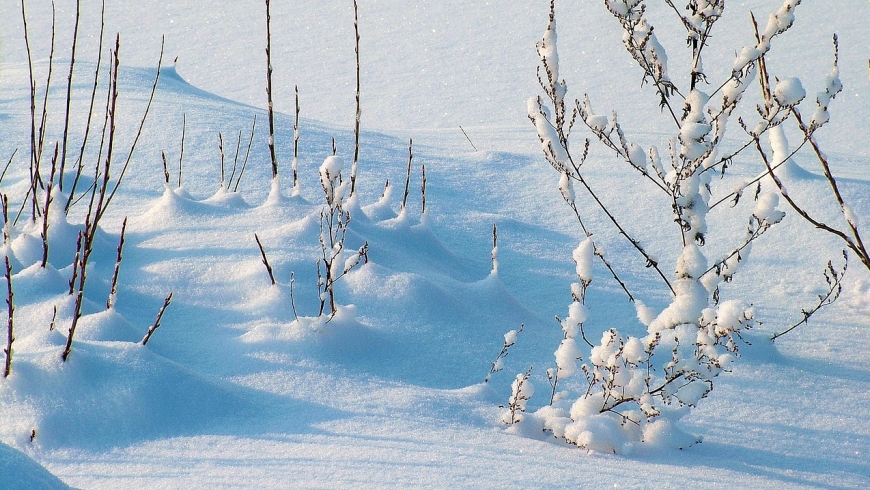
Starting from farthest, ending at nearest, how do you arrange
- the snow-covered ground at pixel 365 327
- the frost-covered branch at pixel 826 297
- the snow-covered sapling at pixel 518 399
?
the frost-covered branch at pixel 826 297
the snow-covered sapling at pixel 518 399
the snow-covered ground at pixel 365 327

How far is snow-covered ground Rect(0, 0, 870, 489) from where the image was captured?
1778 millimetres

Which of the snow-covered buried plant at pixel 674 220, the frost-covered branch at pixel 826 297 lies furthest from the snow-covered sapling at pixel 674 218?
the frost-covered branch at pixel 826 297

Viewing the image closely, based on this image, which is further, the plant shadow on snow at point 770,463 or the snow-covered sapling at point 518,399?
the snow-covered sapling at point 518,399

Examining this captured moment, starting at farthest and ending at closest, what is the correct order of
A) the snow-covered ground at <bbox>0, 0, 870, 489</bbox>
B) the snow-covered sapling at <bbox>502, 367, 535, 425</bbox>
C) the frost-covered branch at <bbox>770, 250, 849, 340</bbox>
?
the frost-covered branch at <bbox>770, 250, 849, 340</bbox>, the snow-covered sapling at <bbox>502, 367, 535, 425</bbox>, the snow-covered ground at <bbox>0, 0, 870, 489</bbox>

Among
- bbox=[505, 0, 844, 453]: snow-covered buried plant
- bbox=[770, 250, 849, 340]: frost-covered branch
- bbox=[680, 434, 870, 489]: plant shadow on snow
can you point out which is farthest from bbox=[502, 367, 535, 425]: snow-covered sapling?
bbox=[770, 250, 849, 340]: frost-covered branch

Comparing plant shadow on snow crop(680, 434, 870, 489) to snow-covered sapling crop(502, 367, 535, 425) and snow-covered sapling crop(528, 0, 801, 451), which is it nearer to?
snow-covered sapling crop(528, 0, 801, 451)

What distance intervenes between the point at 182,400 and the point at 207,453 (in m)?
0.26

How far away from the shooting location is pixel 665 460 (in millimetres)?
1924

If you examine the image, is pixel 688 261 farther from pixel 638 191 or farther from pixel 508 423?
pixel 638 191

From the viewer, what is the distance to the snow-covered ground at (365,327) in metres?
1.78

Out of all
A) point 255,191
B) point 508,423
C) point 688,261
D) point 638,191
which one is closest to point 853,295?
point 638,191

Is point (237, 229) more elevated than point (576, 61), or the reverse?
point (576, 61)

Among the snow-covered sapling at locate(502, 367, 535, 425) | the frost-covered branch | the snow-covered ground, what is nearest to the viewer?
the snow-covered ground

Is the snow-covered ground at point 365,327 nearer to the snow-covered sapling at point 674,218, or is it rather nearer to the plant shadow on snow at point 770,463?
the plant shadow on snow at point 770,463
